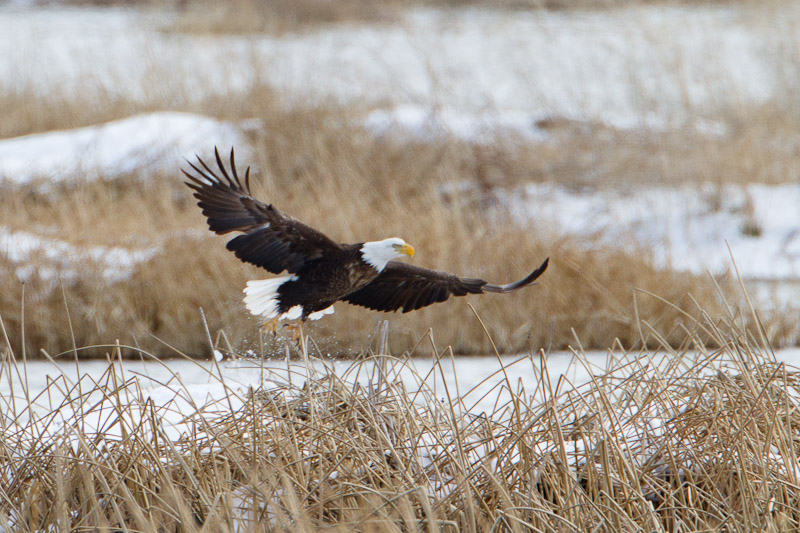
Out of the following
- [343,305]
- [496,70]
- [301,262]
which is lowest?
[343,305]

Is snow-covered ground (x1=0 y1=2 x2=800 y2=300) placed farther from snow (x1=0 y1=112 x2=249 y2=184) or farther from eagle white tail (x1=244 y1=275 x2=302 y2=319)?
eagle white tail (x1=244 y1=275 x2=302 y2=319)

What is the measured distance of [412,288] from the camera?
3.12 m

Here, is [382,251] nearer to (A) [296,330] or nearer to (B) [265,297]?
→ (B) [265,297]

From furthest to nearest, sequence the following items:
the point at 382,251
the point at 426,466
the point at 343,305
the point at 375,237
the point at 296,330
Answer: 1. the point at 375,237
2. the point at 343,305
3. the point at 296,330
4. the point at 382,251
5. the point at 426,466

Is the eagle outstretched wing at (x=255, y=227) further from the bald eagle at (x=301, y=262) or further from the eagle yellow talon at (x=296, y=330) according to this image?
the eagle yellow talon at (x=296, y=330)

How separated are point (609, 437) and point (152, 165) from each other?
5915 millimetres

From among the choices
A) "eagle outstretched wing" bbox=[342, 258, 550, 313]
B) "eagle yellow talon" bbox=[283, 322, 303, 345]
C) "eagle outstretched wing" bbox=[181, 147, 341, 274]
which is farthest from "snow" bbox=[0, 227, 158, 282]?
"eagle outstretched wing" bbox=[181, 147, 341, 274]

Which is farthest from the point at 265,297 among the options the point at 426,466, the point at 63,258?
the point at 63,258

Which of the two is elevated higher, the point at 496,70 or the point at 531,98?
the point at 496,70

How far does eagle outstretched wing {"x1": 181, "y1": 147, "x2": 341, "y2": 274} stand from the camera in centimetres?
278

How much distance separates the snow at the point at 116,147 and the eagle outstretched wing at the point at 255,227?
434 centimetres

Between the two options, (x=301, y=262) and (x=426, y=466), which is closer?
(x=426, y=466)

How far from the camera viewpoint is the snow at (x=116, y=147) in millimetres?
7051

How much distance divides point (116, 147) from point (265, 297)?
16.3 feet
